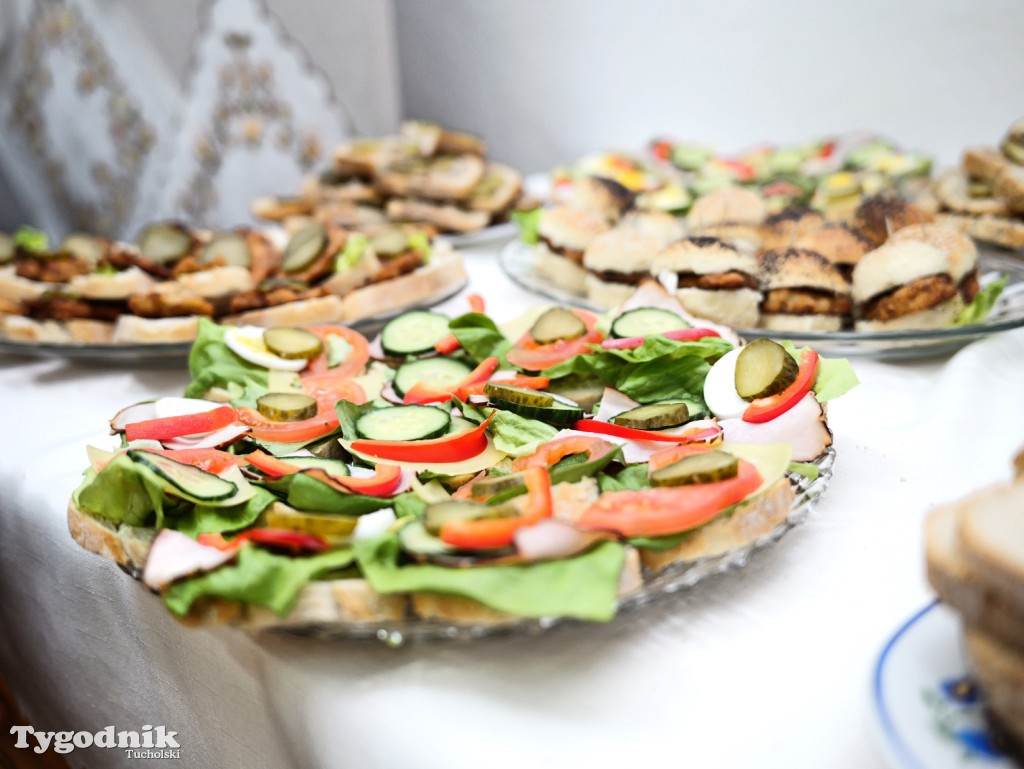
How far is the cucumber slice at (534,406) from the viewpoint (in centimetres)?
159

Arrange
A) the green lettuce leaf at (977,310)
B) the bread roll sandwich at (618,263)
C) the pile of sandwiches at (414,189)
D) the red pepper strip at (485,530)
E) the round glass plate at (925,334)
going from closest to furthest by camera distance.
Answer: the red pepper strip at (485,530) → the round glass plate at (925,334) → the green lettuce leaf at (977,310) → the bread roll sandwich at (618,263) → the pile of sandwiches at (414,189)

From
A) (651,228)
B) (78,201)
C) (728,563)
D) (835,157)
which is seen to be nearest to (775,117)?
(835,157)

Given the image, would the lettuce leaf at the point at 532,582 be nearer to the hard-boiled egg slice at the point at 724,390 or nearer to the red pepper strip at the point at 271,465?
the red pepper strip at the point at 271,465

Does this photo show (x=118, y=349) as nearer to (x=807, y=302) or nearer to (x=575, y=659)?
(x=575, y=659)

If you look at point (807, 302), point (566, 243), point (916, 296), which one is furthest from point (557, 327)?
point (916, 296)

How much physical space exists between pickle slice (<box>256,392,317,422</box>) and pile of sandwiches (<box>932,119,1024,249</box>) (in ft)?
7.96

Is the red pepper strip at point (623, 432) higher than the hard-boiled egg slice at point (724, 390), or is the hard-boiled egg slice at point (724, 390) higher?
the hard-boiled egg slice at point (724, 390)

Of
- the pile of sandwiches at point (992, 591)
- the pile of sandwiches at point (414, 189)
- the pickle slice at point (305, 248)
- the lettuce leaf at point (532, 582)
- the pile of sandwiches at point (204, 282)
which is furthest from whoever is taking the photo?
the pile of sandwiches at point (414, 189)

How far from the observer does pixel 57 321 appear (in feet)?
8.10

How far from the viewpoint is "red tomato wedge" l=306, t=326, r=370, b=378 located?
2.01 meters

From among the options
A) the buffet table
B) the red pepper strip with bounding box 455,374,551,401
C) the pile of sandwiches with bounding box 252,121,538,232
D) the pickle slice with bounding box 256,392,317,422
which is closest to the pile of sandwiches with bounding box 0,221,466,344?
the buffet table

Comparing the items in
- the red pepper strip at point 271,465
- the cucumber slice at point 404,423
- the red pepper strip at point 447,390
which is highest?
the red pepper strip at point 271,465

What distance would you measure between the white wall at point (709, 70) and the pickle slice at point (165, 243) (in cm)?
371

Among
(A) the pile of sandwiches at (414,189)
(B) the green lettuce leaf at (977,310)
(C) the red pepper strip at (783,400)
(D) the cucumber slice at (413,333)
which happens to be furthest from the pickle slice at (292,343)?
(B) the green lettuce leaf at (977,310)
